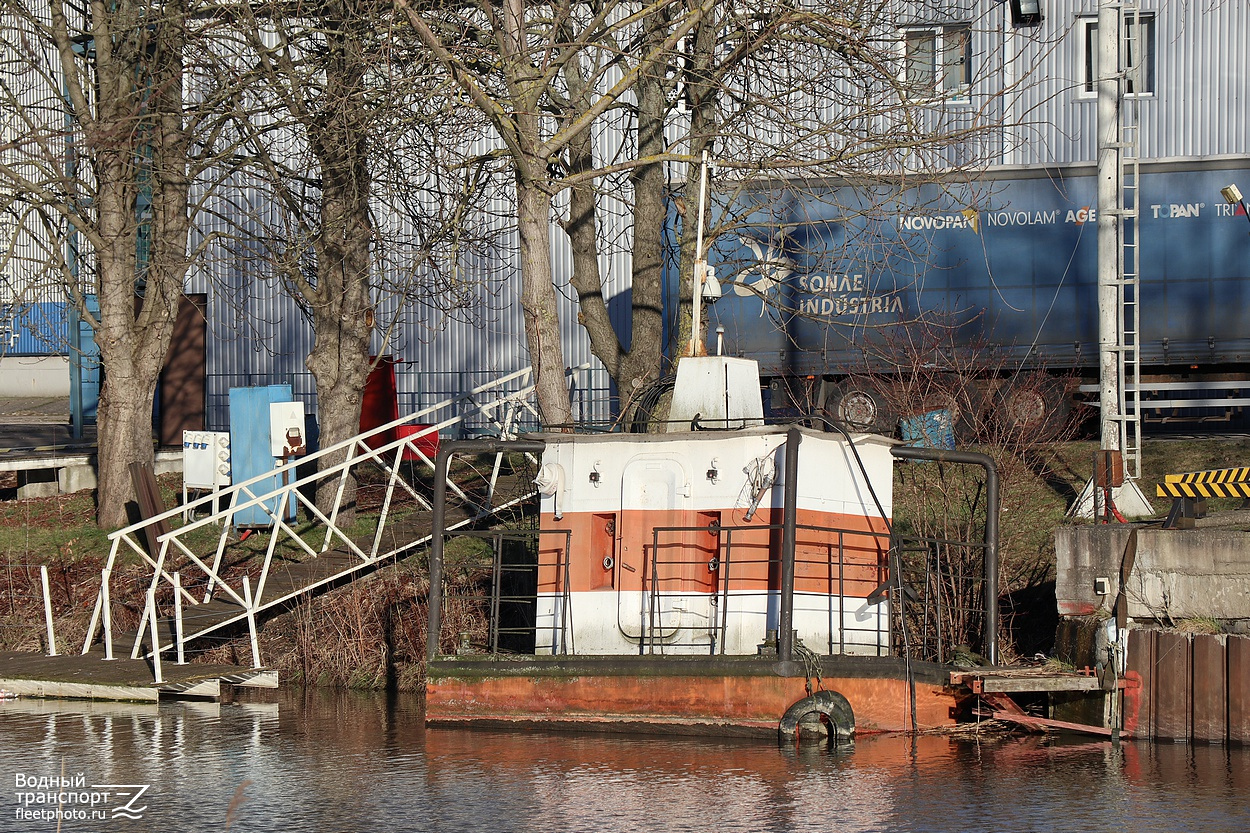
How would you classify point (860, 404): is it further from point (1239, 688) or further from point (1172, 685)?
point (1239, 688)

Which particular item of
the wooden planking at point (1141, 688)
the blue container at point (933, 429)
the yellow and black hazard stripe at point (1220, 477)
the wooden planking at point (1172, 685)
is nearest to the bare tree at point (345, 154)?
the blue container at point (933, 429)

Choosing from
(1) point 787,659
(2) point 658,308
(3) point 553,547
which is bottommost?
(1) point 787,659

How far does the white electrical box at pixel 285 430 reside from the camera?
747 inches

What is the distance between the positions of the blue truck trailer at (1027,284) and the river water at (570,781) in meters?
10.2

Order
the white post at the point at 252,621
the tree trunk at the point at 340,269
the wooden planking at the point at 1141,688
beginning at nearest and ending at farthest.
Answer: the wooden planking at the point at 1141,688 < the white post at the point at 252,621 < the tree trunk at the point at 340,269

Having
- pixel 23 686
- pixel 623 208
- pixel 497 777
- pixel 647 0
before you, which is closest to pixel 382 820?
pixel 497 777

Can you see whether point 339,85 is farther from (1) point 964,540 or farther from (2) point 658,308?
(1) point 964,540

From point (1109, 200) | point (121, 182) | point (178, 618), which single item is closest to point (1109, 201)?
point (1109, 200)

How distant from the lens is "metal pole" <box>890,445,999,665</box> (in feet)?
44.8

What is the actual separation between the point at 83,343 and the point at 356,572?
18.3 meters

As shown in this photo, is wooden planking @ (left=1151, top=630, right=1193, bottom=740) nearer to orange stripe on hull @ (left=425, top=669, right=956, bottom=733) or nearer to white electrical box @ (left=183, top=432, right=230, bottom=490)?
orange stripe on hull @ (left=425, top=669, right=956, bottom=733)

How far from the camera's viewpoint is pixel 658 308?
17203mm

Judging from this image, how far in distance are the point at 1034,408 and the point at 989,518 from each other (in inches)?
272

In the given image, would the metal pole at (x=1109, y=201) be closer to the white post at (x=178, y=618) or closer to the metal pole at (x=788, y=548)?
the metal pole at (x=788, y=548)
